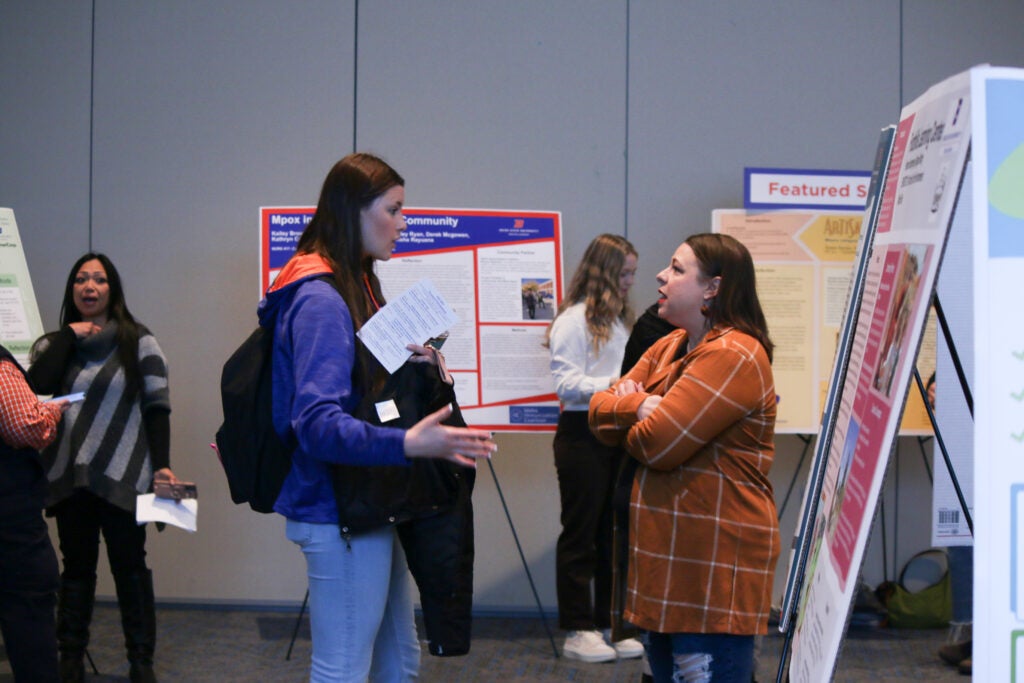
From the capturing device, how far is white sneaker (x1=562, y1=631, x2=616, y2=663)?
12.5 ft

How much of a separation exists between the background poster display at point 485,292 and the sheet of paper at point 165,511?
3.46 ft

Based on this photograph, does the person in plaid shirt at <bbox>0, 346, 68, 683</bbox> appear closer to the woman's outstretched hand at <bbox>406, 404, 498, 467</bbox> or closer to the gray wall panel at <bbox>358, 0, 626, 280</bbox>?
the woman's outstretched hand at <bbox>406, 404, 498, 467</bbox>

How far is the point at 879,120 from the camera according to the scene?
4648 millimetres

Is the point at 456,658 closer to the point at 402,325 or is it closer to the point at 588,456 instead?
the point at 588,456

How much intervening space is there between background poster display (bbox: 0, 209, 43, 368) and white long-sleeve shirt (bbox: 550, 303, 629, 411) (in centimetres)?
192

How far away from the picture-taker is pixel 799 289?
13.7ft

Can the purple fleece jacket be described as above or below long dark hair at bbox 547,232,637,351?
below

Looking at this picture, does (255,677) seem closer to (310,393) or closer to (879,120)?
(310,393)

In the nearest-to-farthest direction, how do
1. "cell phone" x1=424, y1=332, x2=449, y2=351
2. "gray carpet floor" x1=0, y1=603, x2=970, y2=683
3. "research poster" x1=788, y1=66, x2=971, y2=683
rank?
"research poster" x1=788, y1=66, x2=971, y2=683 → "cell phone" x1=424, y1=332, x2=449, y2=351 → "gray carpet floor" x1=0, y1=603, x2=970, y2=683

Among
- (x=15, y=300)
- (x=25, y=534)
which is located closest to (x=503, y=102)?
(x=15, y=300)

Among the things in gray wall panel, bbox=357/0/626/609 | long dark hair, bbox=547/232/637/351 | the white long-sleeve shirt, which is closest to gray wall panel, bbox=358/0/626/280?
gray wall panel, bbox=357/0/626/609

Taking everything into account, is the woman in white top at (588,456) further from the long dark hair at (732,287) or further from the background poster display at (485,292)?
the long dark hair at (732,287)

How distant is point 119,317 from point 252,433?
6.64ft

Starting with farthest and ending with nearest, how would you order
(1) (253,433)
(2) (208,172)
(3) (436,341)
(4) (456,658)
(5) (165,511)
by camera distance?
(2) (208,172)
(4) (456,658)
(5) (165,511)
(3) (436,341)
(1) (253,433)
